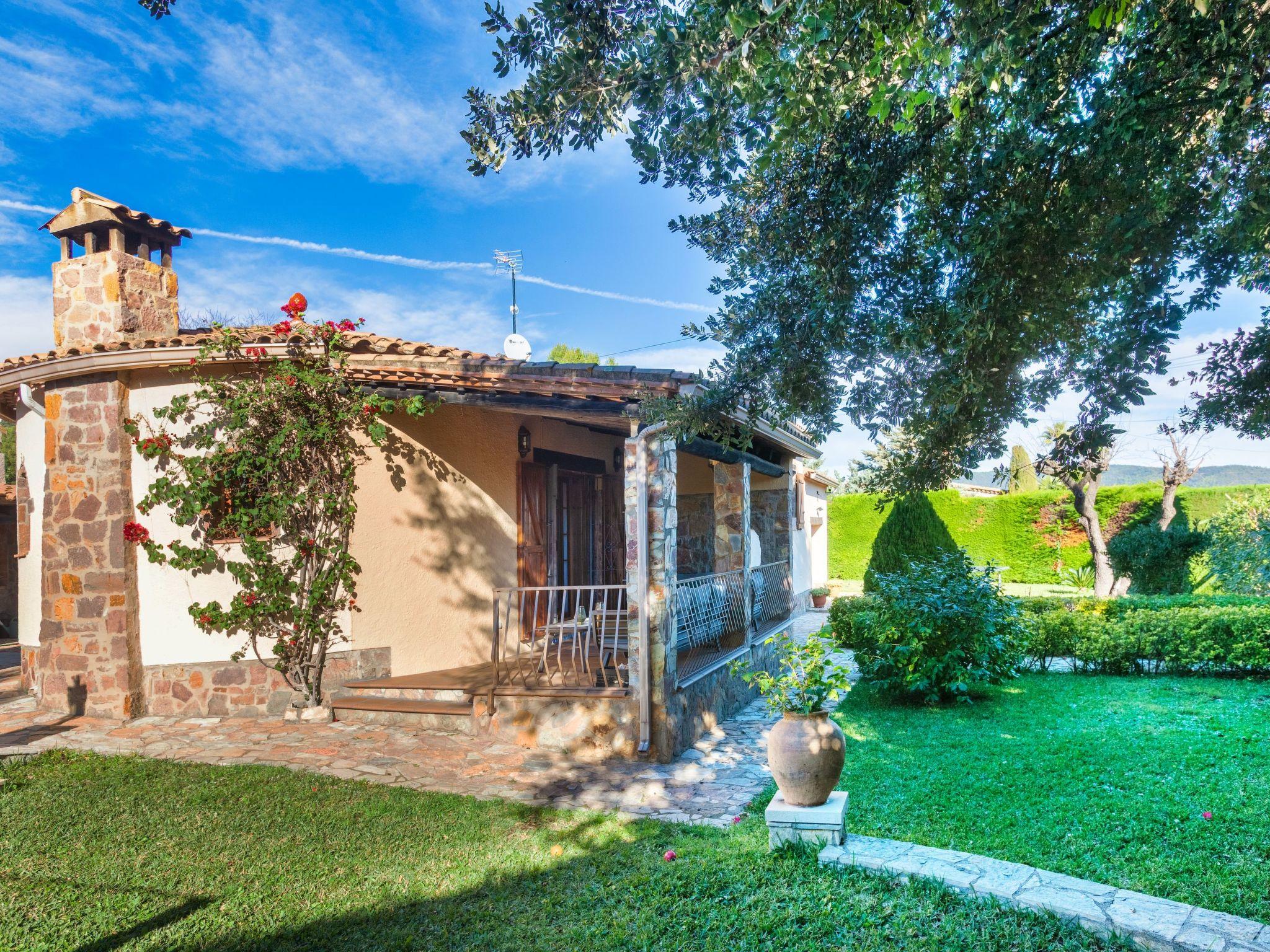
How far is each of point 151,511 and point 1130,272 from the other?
316 inches

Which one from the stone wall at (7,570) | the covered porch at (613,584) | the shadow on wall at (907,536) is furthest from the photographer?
the stone wall at (7,570)

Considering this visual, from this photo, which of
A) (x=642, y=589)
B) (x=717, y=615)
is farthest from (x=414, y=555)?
(x=717, y=615)

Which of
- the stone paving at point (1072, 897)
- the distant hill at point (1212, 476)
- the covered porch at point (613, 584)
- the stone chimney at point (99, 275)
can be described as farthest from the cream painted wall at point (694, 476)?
the stone paving at point (1072, 897)

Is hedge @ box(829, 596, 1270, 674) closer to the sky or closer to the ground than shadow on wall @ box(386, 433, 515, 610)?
closer to the ground

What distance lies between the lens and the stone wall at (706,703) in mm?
6500

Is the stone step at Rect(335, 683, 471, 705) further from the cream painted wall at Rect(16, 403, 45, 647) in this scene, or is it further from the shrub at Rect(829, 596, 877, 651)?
the shrub at Rect(829, 596, 877, 651)

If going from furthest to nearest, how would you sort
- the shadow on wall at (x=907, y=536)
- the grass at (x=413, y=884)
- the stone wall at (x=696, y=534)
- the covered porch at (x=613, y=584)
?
the shadow on wall at (x=907, y=536) → the stone wall at (x=696, y=534) → the covered porch at (x=613, y=584) → the grass at (x=413, y=884)

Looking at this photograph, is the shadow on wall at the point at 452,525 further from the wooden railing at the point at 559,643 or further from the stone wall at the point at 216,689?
the stone wall at the point at 216,689

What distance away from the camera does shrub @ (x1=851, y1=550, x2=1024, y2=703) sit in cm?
802

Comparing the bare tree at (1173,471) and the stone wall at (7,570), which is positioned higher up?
the bare tree at (1173,471)

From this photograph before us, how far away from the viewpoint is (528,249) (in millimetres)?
18359

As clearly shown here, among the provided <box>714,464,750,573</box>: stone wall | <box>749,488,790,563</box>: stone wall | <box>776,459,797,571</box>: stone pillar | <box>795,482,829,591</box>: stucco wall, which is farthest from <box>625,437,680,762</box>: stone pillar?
<box>795,482,829,591</box>: stucco wall

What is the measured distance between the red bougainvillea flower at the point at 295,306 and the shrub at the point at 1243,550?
10.6 m

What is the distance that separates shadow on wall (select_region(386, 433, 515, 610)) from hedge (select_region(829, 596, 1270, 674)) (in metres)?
4.40
